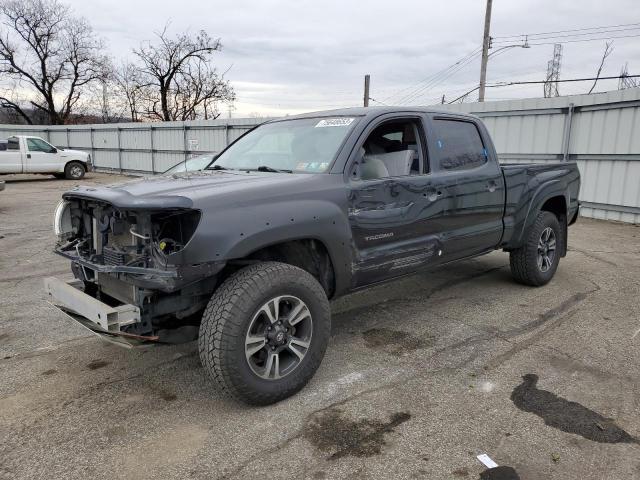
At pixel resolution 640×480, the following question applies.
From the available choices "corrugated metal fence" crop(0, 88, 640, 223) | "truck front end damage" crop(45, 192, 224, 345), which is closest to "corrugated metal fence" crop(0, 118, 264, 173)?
"corrugated metal fence" crop(0, 88, 640, 223)

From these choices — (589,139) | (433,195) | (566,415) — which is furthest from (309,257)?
(589,139)

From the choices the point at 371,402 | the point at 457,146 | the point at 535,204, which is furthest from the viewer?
the point at 535,204

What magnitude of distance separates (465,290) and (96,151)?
84.4 feet

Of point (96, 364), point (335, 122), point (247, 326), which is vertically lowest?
point (96, 364)

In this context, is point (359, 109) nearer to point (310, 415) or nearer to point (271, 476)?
point (310, 415)

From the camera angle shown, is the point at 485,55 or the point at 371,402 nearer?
the point at 371,402

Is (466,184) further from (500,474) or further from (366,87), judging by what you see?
(366,87)

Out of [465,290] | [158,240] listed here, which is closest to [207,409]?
[158,240]

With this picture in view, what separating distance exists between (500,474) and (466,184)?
266cm

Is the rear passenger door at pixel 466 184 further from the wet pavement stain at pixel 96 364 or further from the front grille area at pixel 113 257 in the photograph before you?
the wet pavement stain at pixel 96 364

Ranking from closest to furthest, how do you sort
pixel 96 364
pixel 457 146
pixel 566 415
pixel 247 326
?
pixel 247 326 < pixel 566 415 < pixel 96 364 < pixel 457 146

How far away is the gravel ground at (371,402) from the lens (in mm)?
2600

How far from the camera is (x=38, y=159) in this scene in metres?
19.5

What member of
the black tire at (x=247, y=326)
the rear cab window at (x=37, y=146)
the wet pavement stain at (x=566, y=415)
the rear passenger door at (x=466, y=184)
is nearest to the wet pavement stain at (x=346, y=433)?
the black tire at (x=247, y=326)
